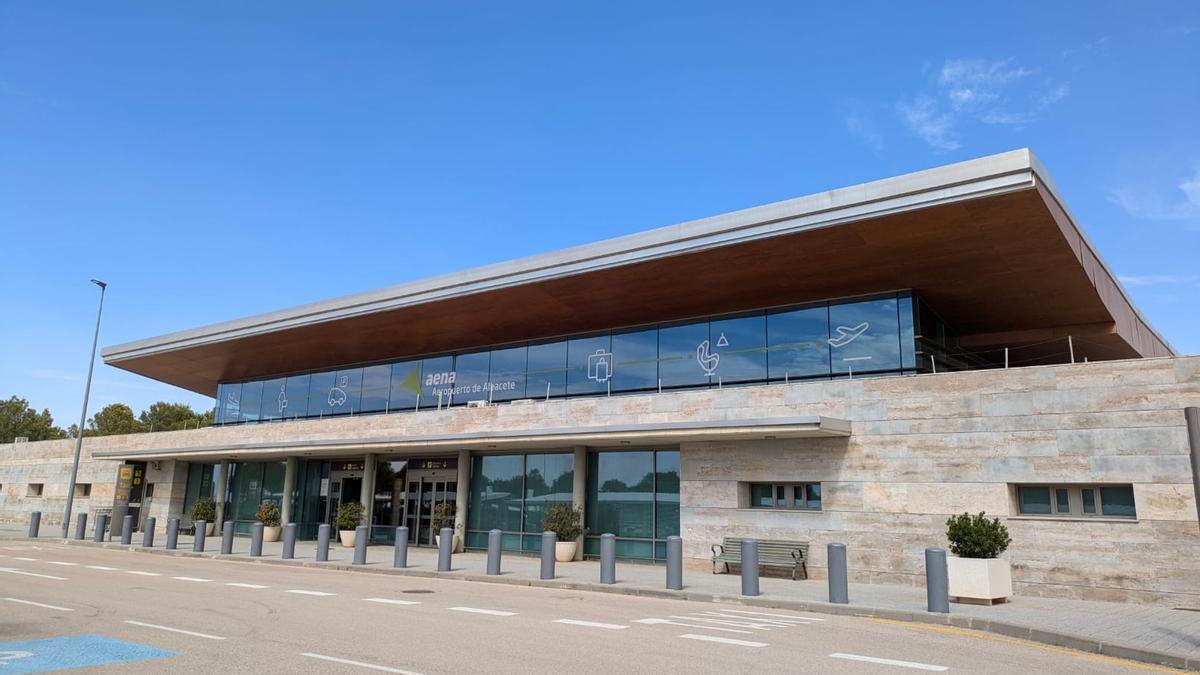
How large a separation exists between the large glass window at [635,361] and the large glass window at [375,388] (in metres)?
11.1

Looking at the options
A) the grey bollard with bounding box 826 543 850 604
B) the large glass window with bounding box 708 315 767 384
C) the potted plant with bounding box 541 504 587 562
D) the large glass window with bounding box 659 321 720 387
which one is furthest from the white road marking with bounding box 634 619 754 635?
the large glass window with bounding box 659 321 720 387

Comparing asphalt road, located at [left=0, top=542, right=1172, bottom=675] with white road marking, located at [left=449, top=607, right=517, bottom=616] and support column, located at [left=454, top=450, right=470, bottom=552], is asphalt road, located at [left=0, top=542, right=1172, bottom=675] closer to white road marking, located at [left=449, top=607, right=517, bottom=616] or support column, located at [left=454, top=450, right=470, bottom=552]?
white road marking, located at [left=449, top=607, right=517, bottom=616]

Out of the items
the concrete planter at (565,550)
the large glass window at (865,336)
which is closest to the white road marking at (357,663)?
the concrete planter at (565,550)

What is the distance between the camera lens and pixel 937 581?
13.2 meters

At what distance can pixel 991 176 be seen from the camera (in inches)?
639

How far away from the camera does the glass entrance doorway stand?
28.3m

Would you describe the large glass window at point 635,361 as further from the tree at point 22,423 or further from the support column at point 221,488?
the tree at point 22,423

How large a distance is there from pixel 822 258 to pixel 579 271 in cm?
644

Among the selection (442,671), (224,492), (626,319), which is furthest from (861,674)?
(224,492)

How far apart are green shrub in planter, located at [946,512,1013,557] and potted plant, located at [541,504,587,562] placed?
11152mm

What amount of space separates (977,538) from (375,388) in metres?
24.2

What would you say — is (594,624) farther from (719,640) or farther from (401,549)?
(401,549)

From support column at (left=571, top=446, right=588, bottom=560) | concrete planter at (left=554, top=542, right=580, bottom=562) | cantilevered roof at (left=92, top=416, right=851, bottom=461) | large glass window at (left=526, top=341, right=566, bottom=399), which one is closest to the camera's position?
cantilevered roof at (left=92, top=416, right=851, bottom=461)

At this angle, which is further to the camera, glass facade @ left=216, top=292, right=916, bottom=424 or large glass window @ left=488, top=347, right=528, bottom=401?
large glass window @ left=488, top=347, right=528, bottom=401
